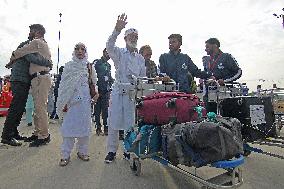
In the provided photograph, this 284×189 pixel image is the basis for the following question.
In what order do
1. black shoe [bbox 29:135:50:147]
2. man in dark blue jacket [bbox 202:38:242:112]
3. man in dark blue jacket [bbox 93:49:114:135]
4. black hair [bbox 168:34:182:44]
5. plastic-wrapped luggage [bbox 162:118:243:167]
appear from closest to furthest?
plastic-wrapped luggage [bbox 162:118:243:167], black hair [bbox 168:34:182:44], man in dark blue jacket [bbox 202:38:242:112], black shoe [bbox 29:135:50:147], man in dark blue jacket [bbox 93:49:114:135]

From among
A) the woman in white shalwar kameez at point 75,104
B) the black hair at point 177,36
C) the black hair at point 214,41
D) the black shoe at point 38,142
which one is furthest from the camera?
the black shoe at point 38,142

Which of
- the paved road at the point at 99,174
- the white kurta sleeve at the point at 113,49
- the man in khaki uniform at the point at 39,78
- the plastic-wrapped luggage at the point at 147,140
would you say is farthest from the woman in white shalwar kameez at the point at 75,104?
the plastic-wrapped luggage at the point at 147,140

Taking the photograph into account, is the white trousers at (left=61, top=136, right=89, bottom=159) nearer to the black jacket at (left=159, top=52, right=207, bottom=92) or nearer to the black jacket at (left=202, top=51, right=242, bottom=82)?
the black jacket at (left=159, top=52, right=207, bottom=92)

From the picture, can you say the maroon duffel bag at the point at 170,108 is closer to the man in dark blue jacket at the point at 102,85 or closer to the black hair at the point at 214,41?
the black hair at the point at 214,41

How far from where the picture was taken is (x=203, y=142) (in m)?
2.54

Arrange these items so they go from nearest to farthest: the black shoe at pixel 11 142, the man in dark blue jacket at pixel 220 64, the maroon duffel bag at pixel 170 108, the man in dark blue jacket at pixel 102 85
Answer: the maroon duffel bag at pixel 170 108 → the man in dark blue jacket at pixel 220 64 → the black shoe at pixel 11 142 → the man in dark blue jacket at pixel 102 85

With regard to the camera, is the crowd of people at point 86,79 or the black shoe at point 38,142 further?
the black shoe at point 38,142

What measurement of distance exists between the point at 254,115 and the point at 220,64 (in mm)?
1703

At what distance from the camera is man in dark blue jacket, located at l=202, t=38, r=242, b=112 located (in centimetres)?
523

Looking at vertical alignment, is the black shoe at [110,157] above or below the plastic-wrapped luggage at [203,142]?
below

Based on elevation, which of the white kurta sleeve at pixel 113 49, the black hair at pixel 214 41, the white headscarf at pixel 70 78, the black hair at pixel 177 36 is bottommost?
the white headscarf at pixel 70 78

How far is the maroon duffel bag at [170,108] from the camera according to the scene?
3074 mm

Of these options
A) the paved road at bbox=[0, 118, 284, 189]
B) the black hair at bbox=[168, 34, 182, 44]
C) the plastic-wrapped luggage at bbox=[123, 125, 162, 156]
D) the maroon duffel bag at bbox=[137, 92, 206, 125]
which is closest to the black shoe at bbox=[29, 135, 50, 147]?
the paved road at bbox=[0, 118, 284, 189]

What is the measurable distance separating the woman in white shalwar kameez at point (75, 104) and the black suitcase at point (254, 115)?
2.28 metres
